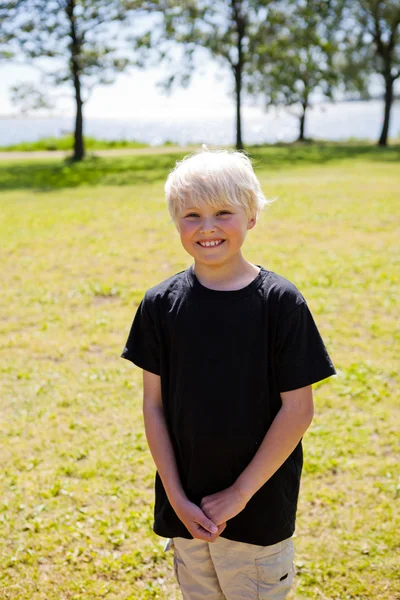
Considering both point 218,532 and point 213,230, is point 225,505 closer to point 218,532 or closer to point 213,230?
point 218,532

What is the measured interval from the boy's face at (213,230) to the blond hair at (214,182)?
25 millimetres

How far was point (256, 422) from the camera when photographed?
1948 millimetres

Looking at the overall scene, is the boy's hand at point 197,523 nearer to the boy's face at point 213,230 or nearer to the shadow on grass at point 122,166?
the boy's face at point 213,230

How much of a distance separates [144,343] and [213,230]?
0.46m

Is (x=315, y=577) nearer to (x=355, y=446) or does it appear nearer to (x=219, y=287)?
(x=355, y=446)

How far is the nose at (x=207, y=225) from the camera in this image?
1930mm

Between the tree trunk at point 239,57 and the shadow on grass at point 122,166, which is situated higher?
the tree trunk at point 239,57

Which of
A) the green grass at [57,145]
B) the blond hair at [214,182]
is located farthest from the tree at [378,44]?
the blond hair at [214,182]

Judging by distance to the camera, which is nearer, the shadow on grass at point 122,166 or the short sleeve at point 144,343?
the short sleeve at point 144,343

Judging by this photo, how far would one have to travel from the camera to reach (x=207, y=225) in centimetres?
193

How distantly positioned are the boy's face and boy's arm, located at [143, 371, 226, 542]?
1.53 ft

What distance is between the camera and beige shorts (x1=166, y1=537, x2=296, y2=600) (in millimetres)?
2076

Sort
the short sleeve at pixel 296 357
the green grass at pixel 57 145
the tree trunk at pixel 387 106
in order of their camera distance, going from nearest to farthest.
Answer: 1. the short sleeve at pixel 296 357
2. the green grass at pixel 57 145
3. the tree trunk at pixel 387 106

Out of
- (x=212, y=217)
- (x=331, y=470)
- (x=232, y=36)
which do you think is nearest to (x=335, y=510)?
(x=331, y=470)
